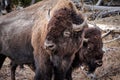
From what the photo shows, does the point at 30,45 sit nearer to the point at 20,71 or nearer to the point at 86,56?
the point at 86,56

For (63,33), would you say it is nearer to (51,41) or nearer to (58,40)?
(58,40)

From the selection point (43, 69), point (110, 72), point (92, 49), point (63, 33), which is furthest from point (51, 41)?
point (110, 72)

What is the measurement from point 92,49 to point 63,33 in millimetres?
1366

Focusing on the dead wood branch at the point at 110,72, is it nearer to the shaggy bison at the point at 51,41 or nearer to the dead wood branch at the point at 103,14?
the shaggy bison at the point at 51,41

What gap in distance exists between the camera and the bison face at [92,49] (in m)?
6.17

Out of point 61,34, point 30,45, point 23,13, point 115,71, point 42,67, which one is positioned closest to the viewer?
point 61,34

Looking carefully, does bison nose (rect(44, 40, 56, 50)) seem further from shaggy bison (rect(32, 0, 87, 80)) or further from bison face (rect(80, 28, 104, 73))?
bison face (rect(80, 28, 104, 73))

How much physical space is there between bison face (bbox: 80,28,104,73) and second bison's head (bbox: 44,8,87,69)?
0.90m

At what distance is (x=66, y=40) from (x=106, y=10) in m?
6.38

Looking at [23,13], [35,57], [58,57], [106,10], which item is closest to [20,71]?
[23,13]

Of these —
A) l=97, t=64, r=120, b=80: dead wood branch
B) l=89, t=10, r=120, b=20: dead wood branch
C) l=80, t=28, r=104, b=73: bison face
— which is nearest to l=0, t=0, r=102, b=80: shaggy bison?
l=80, t=28, r=104, b=73: bison face

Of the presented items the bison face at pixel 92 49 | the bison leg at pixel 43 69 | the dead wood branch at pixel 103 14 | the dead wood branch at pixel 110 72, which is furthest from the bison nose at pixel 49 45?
the dead wood branch at pixel 103 14

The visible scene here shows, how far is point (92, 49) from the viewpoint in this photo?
20.4 feet

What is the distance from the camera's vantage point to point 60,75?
5512 millimetres
